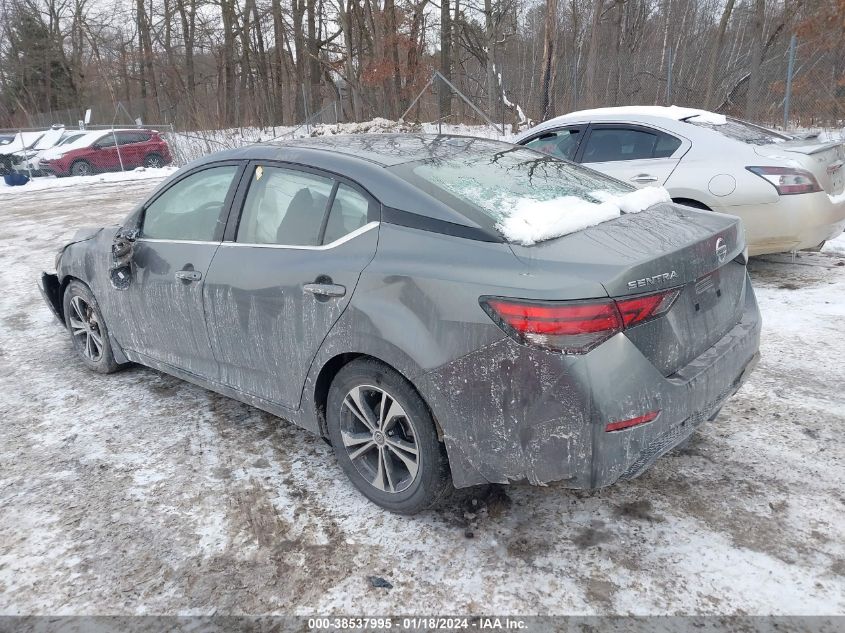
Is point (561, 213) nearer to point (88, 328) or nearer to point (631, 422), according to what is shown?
point (631, 422)

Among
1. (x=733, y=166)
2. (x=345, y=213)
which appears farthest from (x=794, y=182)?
(x=345, y=213)

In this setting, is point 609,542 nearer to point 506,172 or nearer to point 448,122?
point 506,172

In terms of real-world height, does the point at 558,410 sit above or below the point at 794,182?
below

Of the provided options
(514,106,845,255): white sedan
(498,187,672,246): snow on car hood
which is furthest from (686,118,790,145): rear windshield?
(498,187,672,246): snow on car hood

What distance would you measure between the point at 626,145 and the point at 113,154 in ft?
65.1

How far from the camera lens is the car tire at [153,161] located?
21578 mm

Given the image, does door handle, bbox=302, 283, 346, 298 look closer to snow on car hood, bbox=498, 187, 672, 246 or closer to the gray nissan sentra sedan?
the gray nissan sentra sedan

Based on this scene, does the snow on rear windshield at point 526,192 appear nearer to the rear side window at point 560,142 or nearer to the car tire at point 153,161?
the rear side window at point 560,142

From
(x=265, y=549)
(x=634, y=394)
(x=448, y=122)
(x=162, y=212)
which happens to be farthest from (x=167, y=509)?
(x=448, y=122)

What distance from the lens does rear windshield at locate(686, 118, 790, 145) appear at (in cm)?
558

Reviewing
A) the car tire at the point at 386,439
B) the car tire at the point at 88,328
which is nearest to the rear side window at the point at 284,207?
the car tire at the point at 386,439

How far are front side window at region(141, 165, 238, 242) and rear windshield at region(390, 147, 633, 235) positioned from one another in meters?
1.14

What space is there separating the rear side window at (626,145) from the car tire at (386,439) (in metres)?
4.31

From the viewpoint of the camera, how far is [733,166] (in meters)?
5.34
